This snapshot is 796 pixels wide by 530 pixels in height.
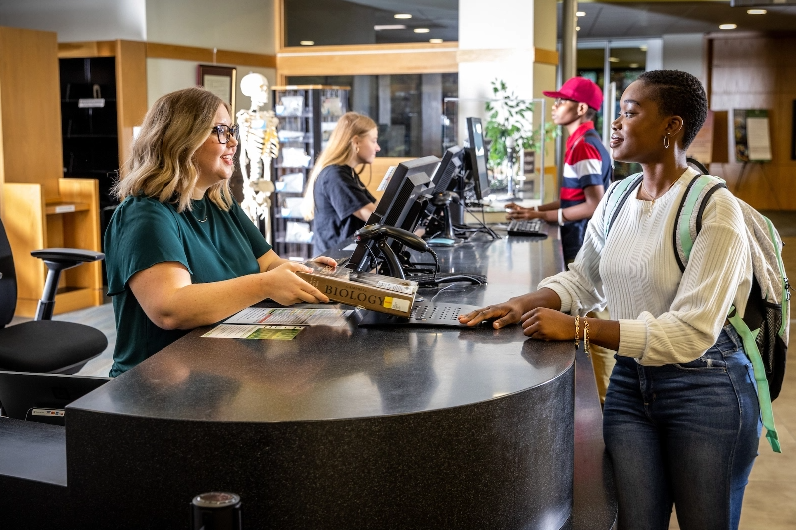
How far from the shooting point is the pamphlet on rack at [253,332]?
195cm

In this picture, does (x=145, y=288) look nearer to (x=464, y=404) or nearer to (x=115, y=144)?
(x=464, y=404)

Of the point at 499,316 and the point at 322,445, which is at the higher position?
the point at 499,316

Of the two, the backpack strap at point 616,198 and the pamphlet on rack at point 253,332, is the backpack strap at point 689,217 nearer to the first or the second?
the backpack strap at point 616,198

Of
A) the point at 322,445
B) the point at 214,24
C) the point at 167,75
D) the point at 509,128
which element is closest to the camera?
the point at 322,445

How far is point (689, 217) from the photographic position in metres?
1.83

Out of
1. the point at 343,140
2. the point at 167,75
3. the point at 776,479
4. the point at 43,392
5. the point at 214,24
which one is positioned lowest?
the point at 776,479

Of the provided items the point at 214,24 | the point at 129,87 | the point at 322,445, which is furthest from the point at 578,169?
the point at 214,24

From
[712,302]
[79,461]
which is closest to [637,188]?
[712,302]

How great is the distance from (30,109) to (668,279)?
6.60 m

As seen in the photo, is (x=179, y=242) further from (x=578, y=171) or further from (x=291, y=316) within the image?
(x=578, y=171)

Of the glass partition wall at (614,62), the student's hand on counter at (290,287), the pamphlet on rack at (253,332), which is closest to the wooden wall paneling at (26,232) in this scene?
the pamphlet on rack at (253,332)

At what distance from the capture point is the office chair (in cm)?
314

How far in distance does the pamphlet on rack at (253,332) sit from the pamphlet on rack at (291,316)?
0.05 m

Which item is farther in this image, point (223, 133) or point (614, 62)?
point (614, 62)
